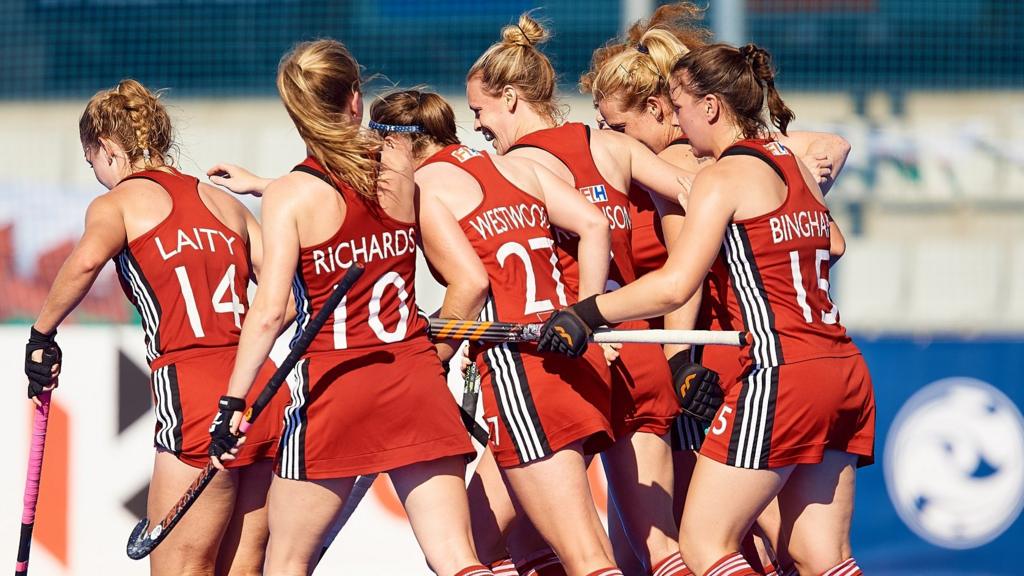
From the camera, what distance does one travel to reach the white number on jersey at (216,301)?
4.13 metres

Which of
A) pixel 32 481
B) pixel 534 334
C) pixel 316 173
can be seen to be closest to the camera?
pixel 316 173

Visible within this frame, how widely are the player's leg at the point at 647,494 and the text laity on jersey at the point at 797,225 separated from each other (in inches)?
36.3

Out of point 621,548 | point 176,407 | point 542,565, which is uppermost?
point 176,407

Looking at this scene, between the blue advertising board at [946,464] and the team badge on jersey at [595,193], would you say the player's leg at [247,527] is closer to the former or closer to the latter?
the team badge on jersey at [595,193]

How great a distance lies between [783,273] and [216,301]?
1750mm

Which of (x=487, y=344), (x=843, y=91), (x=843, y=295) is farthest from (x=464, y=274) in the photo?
(x=843, y=91)

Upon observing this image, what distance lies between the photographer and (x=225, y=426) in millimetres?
3529

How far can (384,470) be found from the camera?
3607 millimetres

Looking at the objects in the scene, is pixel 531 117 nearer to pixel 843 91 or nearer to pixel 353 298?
pixel 353 298

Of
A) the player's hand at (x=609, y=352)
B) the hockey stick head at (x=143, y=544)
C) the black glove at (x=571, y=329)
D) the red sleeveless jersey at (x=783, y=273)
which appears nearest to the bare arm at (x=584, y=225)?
the player's hand at (x=609, y=352)

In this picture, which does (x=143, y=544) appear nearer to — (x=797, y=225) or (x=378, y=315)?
(x=378, y=315)

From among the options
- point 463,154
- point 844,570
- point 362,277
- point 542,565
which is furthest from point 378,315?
point 844,570

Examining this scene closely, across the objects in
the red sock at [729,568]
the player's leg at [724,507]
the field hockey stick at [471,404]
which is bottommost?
the red sock at [729,568]

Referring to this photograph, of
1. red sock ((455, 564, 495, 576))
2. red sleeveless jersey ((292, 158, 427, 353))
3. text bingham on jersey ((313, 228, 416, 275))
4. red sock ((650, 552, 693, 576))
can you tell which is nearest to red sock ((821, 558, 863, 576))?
red sock ((650, 552, 693, 576))
